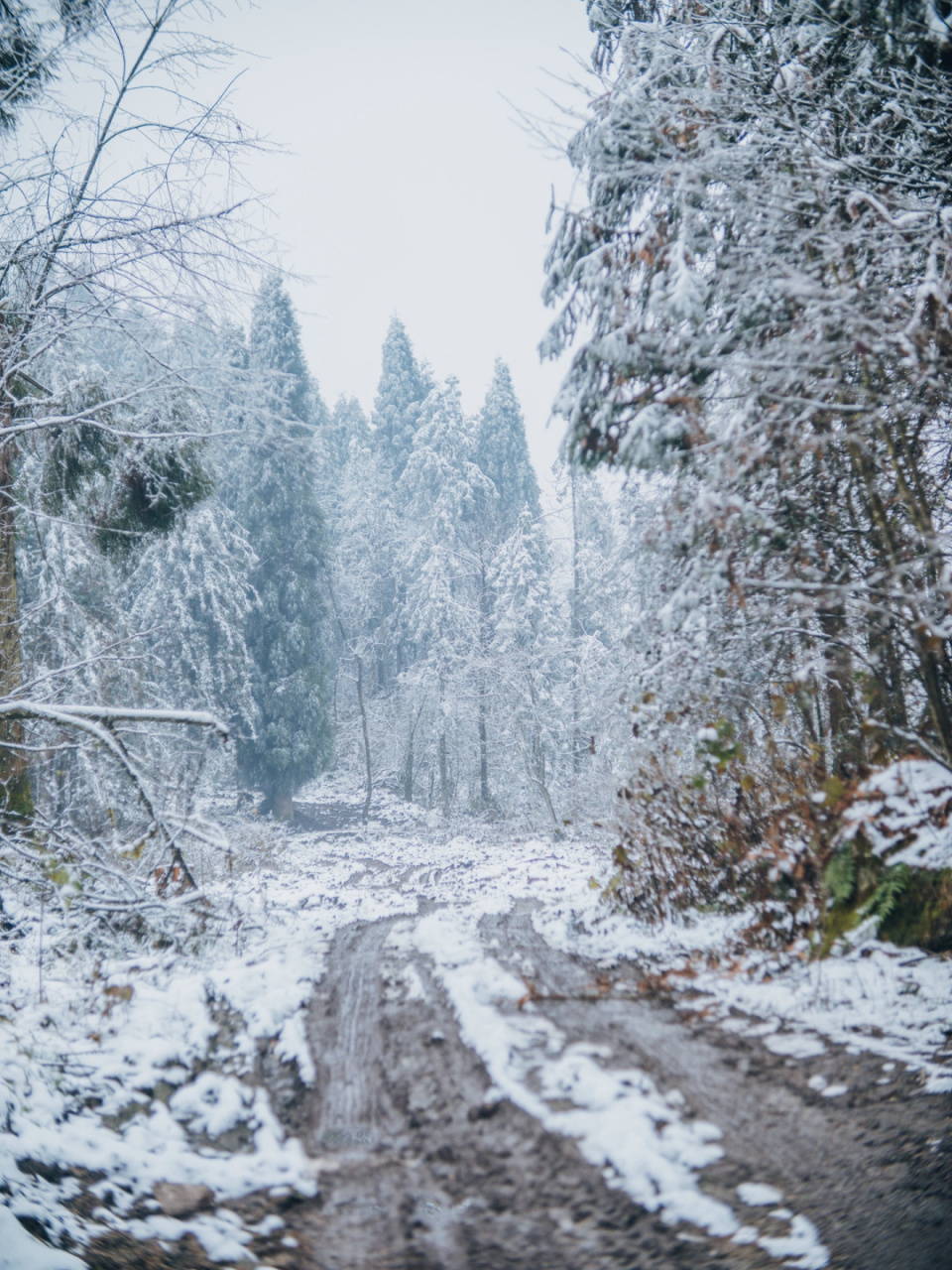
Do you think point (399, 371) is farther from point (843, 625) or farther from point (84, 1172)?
point (84, 1172)

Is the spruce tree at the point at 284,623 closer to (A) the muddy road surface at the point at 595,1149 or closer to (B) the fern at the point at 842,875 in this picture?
(A) the muddy road surface at the point at 595,1149

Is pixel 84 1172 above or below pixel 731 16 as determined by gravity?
below

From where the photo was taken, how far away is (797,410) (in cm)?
410

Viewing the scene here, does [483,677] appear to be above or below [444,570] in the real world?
below

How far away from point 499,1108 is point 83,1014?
8.20 feet

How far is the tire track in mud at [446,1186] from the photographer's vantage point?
6.29 ft

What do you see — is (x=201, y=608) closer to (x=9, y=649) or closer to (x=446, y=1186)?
(x=9, y=649)

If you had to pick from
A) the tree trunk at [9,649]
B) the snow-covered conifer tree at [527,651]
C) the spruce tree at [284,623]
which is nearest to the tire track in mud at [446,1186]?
the tree trunk at [9,649]

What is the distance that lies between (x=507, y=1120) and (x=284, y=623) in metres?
22.8

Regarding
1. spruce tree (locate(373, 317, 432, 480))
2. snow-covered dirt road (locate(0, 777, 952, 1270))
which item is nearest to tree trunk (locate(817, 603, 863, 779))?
snow-covered dirt road (locate(0, 777, 952, 1270))

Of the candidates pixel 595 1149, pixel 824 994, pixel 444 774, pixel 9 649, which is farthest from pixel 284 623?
pixel 595 1149

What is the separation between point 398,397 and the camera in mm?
36469

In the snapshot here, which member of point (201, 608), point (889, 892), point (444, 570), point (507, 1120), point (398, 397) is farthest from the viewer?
point (398, 397)

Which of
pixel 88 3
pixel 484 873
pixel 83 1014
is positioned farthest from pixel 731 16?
pixel 484 873
